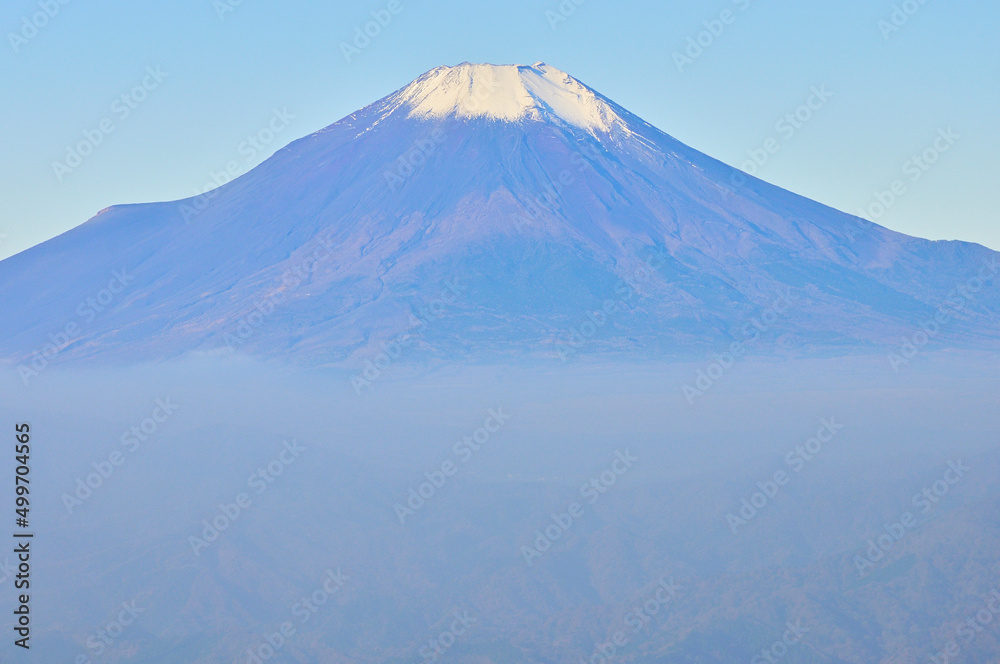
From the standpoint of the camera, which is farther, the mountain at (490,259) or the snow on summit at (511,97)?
the snow on summit at (511,97)

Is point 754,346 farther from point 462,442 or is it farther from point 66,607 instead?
point 66,607

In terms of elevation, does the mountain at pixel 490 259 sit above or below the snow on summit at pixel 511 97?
below

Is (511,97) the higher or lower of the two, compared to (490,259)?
higher

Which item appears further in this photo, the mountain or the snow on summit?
the snow on summit

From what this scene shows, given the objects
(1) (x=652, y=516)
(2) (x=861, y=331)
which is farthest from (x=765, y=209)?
(1) (x=652, y=516)
